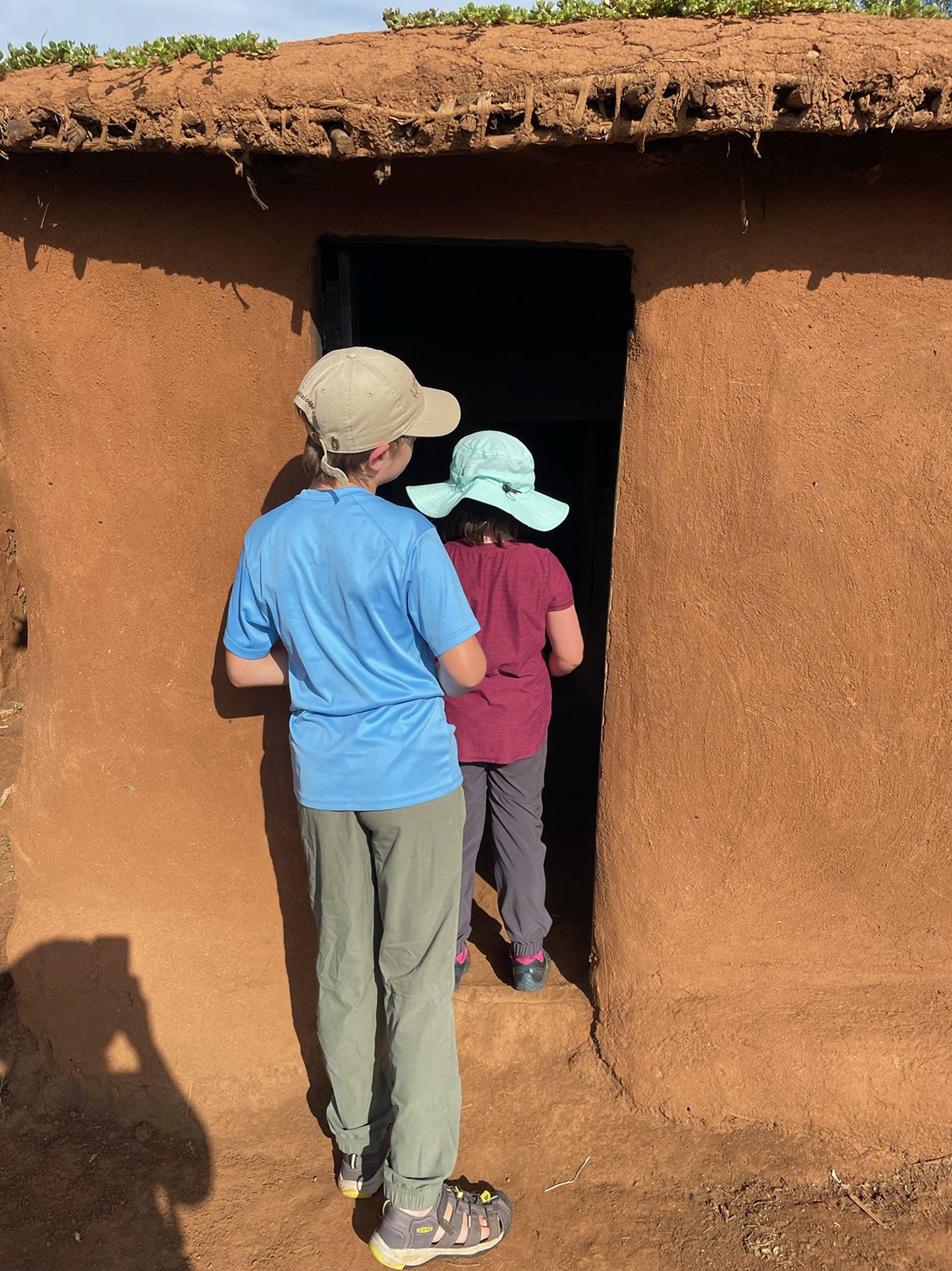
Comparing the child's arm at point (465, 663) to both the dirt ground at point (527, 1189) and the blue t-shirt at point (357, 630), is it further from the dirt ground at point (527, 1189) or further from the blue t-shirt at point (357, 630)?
the dirt ground at point (527, 1189)

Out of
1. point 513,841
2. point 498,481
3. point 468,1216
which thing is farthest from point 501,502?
point 468,1216

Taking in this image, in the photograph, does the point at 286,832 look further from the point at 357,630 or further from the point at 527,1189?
the point at 527,1189

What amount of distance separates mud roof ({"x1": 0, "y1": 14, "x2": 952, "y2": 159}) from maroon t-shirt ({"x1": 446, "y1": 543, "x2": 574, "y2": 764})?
1.04 m

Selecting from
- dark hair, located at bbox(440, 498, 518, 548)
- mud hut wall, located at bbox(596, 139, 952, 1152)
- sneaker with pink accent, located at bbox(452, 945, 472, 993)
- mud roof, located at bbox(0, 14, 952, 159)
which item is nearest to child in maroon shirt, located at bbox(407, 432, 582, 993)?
dark hair, located at bbox(440, 498, 518, 548)

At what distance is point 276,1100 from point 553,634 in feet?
6.02

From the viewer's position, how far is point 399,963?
7.43ft

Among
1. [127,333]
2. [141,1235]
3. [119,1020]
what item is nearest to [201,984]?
[119,1020]

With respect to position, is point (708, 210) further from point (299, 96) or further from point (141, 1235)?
point (141, 1235)

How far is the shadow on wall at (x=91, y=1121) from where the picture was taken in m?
2.67

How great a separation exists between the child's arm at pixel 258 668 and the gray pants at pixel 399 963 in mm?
360

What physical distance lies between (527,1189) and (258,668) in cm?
178

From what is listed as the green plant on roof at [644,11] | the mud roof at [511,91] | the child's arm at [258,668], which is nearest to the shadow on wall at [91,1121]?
the child's arm at [258,668]

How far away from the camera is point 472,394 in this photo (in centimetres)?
492

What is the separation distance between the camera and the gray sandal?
2316mm
